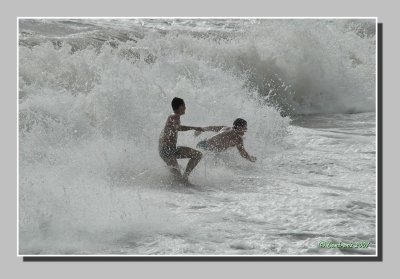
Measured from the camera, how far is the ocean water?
5.44 m

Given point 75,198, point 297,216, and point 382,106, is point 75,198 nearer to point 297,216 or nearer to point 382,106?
point 297,216

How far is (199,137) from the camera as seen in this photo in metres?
7.98

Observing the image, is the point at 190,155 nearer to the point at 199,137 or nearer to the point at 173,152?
the point at 173,152

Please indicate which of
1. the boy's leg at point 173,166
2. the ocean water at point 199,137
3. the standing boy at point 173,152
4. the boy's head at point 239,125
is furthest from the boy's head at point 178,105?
the boy's head at point 239,125

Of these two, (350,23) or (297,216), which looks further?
(350,23)

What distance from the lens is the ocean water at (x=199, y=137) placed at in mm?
5438

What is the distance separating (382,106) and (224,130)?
2.22 metres

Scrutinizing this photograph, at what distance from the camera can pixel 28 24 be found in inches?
236

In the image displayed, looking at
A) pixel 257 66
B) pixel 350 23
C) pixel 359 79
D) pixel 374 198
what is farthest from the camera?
pixel 257 66

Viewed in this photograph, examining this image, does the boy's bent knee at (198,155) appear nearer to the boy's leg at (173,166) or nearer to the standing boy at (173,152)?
the standing boy at (173,152)

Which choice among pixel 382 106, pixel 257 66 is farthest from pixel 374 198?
pixel 257 66

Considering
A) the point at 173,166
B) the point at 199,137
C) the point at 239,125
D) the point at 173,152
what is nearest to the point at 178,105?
the point at 173,152

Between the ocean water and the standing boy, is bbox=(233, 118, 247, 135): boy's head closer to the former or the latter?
the ocean water

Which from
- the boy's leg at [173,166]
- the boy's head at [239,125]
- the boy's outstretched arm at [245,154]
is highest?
the boy's head at [239,125]
